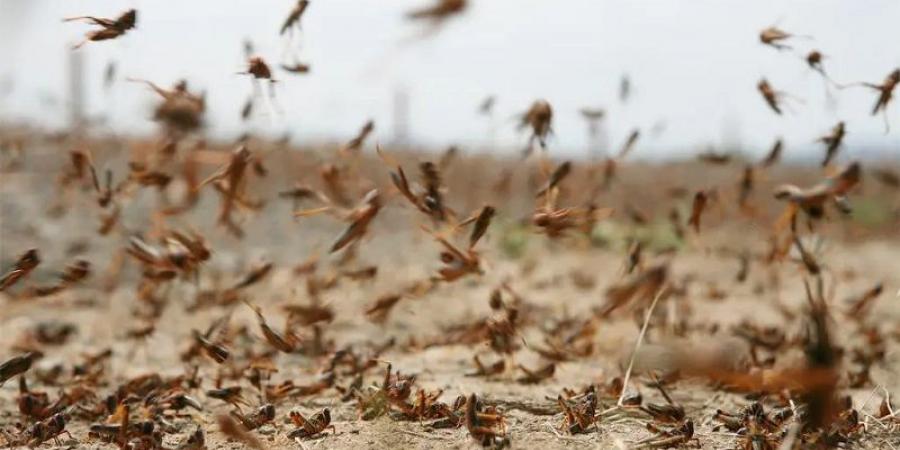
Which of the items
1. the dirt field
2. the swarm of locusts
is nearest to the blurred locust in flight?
the swarm of locusts

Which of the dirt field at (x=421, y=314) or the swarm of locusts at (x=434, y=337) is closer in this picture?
the swarm of locusts at (x=434, y=337)

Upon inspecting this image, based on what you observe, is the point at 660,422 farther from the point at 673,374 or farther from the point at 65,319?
the point at 65,319

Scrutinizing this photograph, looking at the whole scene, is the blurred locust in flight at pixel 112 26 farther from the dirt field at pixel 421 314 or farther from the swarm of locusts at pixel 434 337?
the dirt field at pixel 421 314

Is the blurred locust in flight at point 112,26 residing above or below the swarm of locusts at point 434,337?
above

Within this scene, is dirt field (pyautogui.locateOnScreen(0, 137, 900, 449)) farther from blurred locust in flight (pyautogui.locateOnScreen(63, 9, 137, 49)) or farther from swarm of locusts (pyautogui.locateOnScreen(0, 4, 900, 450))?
blurred locust in flight (pyautogui.locateOnScreen(63, 9, 137, 49))

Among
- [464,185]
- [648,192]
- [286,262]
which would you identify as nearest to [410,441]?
[286,262]

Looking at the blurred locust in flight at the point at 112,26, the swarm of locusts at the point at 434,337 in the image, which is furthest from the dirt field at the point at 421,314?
the blurred locust in flight at the point at 112,26
